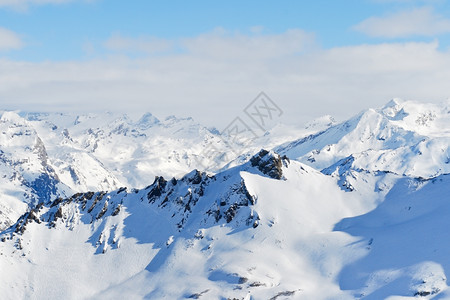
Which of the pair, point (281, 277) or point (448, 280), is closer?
point (448, 280)

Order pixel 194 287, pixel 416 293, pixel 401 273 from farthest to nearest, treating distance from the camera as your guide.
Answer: pixel 194 287 < pixel 401 273 < pixel 416 293

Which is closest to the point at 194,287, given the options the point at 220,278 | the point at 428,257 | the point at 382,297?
the point at 220,278

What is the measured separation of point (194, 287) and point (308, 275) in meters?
38.9

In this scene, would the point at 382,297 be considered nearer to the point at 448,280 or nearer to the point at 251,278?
the point at 448,280

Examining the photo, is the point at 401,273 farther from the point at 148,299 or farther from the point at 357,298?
the point at 148,299

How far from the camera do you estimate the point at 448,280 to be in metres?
176

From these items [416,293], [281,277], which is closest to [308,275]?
[281,277]

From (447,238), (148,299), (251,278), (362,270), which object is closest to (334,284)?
(362,270)

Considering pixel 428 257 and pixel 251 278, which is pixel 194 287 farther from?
pixel 428 257

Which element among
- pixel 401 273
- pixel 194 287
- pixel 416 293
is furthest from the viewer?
pixel 194 287

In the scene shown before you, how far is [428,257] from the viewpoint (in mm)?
188750

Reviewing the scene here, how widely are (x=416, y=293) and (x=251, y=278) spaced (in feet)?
173

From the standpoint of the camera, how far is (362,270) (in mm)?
193250

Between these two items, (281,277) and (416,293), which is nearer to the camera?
(416,293)
